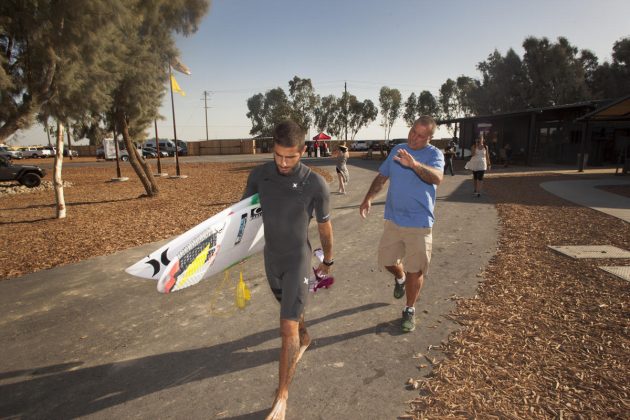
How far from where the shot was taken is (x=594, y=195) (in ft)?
41.4

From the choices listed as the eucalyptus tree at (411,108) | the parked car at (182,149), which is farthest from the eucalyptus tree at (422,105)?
the parked car at (182,149)

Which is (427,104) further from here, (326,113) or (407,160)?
(407,160)

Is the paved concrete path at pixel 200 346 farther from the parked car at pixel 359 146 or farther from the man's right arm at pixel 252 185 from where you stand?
the parked car at pixel 359 146

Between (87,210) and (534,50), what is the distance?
63.8 meters

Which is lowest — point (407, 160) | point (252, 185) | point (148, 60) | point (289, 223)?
point (289, 223)

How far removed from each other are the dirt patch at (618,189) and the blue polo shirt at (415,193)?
12926 mm

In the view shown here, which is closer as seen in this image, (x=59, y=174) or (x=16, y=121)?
(x=16, y=121)

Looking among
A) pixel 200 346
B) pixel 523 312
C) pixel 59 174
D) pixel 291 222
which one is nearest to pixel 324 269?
pixel 291 222

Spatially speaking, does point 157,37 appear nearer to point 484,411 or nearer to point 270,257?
point 270,257

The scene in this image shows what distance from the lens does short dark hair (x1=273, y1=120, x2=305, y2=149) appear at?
8.79 feet

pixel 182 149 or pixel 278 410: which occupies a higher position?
pixel 182 149

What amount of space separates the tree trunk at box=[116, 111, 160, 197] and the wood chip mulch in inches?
510

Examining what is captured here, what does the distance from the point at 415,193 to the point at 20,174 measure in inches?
865

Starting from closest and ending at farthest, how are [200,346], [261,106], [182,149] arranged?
[200,346] → [182,149] → [261,106]
